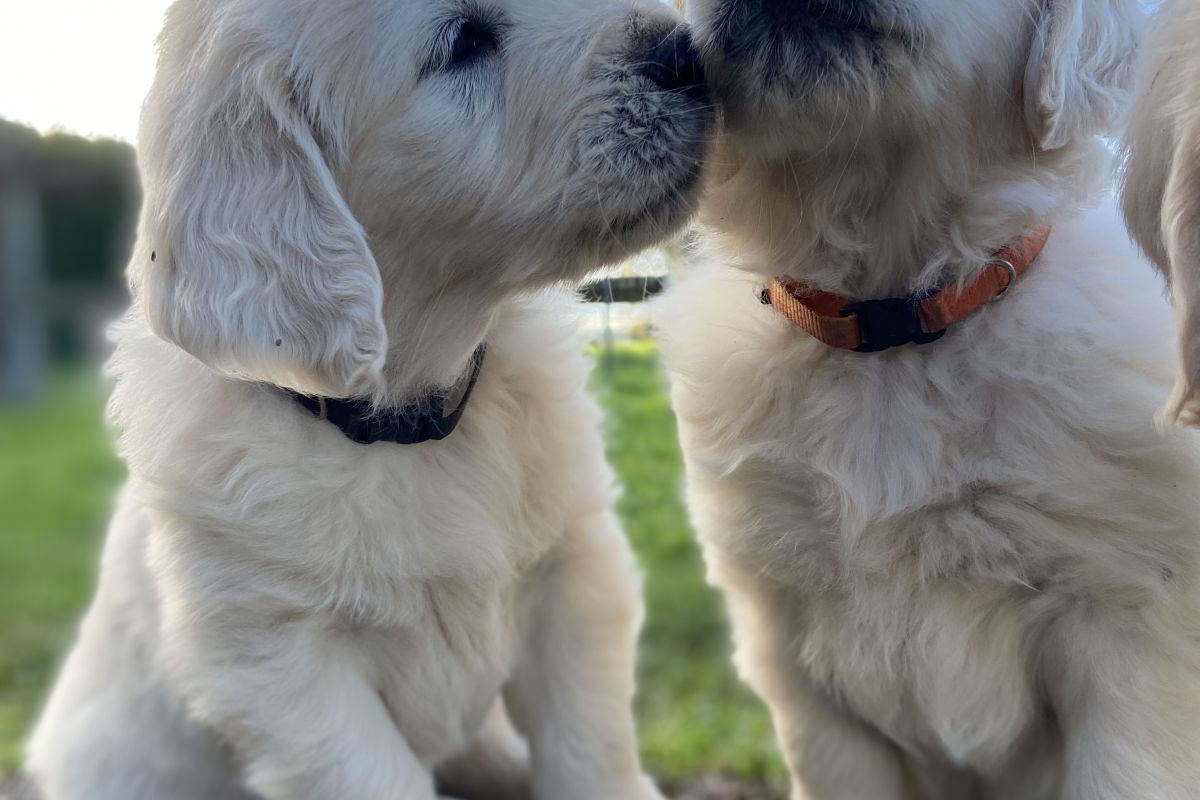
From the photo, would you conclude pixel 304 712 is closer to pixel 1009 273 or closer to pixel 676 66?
pixel 676 66

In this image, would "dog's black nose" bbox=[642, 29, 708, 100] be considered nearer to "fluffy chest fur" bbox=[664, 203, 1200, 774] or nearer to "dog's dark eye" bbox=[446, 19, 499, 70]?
"dog's dark eye" bbox=[446, 19, 499, 70]

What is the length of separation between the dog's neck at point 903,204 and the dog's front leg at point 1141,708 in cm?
61

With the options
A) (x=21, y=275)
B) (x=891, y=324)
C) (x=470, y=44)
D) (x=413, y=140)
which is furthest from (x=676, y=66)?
(x=21, y=275)

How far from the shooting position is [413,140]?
190cm

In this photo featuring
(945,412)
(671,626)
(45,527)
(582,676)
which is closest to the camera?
(945,412)

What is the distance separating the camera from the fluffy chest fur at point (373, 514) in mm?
1978

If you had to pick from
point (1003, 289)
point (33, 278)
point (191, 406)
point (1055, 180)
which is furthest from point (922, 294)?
point (33, 278)

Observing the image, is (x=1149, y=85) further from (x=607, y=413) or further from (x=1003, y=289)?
(x=607, y=413)

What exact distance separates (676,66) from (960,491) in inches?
31.8

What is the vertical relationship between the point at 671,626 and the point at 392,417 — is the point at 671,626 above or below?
below

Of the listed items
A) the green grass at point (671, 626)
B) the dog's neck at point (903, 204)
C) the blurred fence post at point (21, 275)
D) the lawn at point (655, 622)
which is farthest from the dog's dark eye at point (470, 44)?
the blurred fence post at point (21, 275)

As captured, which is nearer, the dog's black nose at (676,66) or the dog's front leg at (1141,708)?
the dog's front leg at (1141,708)

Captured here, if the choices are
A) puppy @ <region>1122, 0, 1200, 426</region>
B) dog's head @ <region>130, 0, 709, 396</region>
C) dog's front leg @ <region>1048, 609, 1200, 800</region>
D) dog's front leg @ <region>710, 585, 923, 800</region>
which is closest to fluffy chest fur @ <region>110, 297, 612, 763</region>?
dog's head @ <region>130, 0, 709, 396</region>

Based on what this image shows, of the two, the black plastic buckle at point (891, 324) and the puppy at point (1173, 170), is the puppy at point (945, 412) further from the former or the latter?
the puppy at point (1173, 170)
